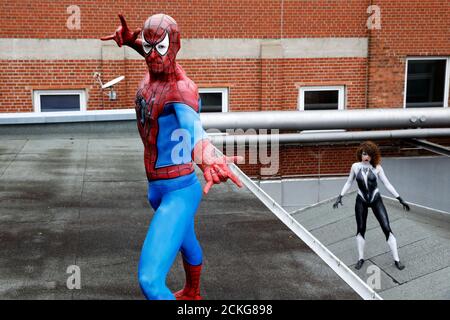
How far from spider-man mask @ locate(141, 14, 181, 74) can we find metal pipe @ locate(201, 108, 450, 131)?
836 centimetres

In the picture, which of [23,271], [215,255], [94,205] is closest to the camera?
[23,271]

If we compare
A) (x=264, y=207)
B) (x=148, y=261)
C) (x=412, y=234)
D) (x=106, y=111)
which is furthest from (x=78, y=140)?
(x=148, y=261)

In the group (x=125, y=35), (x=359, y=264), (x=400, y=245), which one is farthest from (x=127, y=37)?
(x=400, y=245)

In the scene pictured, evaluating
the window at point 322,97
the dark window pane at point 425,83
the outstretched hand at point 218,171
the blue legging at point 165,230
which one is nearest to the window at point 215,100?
the window at point 322,97

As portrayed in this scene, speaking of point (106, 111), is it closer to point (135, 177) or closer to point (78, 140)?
point (78, 140)

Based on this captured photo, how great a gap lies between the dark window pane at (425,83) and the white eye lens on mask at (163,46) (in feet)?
39.0

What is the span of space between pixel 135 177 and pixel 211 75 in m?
5.25

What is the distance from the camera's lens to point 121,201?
7973mm

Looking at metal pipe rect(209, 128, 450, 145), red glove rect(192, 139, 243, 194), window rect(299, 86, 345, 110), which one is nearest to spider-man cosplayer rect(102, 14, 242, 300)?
red glove rect(192, 139, 243, 194)

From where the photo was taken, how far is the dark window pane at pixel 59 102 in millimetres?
13750

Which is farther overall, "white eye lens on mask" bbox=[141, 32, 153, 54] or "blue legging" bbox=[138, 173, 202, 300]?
"white eye lens on mask" bbox=[141, 32, 153, 54]

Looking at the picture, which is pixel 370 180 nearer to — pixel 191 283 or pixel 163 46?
pixel 191 283

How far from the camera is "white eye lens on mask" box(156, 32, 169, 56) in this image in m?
3.98

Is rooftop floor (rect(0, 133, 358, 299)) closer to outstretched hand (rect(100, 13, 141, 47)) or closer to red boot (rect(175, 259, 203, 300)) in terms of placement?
red boot (rect(175, 259, 203, 300))
